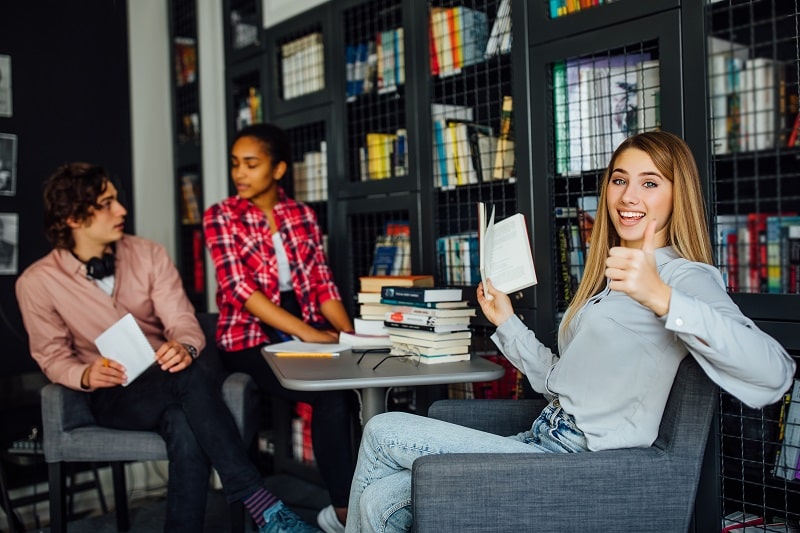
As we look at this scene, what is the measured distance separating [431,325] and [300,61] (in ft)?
5.95

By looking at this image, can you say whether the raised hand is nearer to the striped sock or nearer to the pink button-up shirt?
the striped sock

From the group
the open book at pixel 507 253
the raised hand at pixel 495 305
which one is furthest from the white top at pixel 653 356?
the raised hand at pixel 495 305

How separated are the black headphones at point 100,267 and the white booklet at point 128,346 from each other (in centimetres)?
41

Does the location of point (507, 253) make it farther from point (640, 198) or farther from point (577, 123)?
point (577, 123)

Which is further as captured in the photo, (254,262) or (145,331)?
(254,262)

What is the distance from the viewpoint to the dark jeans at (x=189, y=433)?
8.27ft

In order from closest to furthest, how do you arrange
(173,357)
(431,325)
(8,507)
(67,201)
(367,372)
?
1. (367,372)
2. (431,325)
3. (173,357)
4. (67,201)
5. (8,507)

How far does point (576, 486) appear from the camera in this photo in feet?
5.17

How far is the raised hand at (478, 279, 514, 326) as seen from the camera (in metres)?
2.13

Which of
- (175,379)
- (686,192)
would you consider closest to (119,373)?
(175,379)

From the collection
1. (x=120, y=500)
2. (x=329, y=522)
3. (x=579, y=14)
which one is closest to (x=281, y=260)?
(x=329, y=522)

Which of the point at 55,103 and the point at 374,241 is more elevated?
the point at 55,103

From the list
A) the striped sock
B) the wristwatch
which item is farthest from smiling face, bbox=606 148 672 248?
the wristwatch

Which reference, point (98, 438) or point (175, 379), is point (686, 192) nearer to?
point (175, 379)
